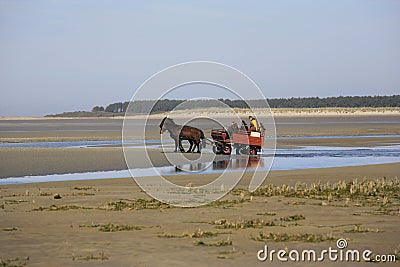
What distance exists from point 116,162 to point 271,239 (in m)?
18.7

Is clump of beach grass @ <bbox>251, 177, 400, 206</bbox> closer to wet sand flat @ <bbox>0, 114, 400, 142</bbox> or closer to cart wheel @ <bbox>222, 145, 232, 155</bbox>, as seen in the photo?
cart wheel @ <bbox>222, 145, 232, 155</bbox>

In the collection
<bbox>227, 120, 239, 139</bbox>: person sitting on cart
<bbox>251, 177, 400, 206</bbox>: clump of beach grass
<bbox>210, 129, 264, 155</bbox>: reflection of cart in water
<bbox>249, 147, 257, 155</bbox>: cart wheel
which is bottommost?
<bbox>251, 177, 400, 206</bbox>: clump of beach grass

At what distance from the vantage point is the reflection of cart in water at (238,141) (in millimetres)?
31911

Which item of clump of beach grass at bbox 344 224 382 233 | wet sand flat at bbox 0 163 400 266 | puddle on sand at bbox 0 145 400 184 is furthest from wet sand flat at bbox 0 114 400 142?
clump of beach grass at bbox 344 224 382 233

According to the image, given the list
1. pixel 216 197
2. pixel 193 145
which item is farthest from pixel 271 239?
pixel 193 145

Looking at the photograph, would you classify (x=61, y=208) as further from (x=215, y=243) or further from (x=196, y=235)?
(x=215, y=243)

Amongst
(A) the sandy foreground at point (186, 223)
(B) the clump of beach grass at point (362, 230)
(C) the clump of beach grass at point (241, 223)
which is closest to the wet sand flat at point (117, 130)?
(A) the sandy foreground at point (186, 223)

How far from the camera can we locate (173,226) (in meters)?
13.3

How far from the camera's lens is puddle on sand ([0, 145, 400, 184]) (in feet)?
79.8

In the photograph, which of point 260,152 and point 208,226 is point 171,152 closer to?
point 260,152

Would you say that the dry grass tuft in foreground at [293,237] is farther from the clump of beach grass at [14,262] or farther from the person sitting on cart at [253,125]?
the person sitting on cart at [253,125]

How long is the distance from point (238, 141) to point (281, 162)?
3.95 metres

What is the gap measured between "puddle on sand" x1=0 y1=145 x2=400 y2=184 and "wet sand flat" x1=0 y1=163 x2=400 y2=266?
503 cm

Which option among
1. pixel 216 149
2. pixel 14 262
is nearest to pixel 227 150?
pixel 216 149
